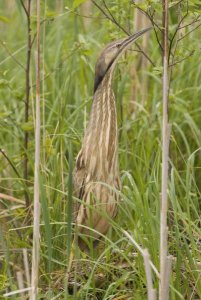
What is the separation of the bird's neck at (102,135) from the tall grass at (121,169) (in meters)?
0.11

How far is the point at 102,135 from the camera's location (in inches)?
160

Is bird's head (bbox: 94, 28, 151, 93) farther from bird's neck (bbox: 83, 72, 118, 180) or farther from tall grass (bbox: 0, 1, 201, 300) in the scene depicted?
tall grass (bbox: 0, 1, 201, 300)

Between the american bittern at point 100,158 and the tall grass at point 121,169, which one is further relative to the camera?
the american bittern at point 100,158

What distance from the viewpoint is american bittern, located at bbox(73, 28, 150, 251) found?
399 cm

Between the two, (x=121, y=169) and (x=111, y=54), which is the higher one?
(x=111, y=54)

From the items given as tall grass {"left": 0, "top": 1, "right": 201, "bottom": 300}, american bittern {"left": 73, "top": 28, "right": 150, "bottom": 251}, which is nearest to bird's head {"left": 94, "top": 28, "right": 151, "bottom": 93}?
american bittern {"left": 73, "top": 28, "right": 150, "bottom": 251}

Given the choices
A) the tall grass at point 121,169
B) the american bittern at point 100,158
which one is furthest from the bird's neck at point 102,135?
the tall grass at point 121,169

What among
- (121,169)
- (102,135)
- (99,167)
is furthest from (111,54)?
(121,169)

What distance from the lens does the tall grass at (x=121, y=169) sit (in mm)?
3570

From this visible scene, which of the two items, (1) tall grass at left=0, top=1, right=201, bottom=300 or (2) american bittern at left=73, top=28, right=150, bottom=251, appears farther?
(2) american bittern at left=73, top=28, right=150, bottom=251

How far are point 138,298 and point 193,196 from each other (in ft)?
3.37

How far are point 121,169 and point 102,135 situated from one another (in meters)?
0.54

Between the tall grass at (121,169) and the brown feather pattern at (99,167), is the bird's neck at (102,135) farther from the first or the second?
the tall grass at (121,169)

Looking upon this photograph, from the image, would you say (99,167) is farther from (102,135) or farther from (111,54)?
(111,54)
